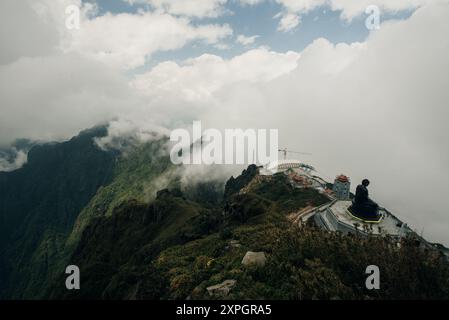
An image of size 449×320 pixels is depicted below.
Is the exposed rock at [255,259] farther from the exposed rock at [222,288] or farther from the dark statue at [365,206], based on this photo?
the dark statue at [365,206]

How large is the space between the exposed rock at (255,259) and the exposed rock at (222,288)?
13.1ft

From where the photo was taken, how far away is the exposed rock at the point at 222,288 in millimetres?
28603

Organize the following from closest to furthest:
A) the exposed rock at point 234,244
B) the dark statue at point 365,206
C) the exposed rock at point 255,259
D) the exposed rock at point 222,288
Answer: the exposed rock at point 222,288 → the exposed rock at point 255,259 → the exposed rock at point 234,244 → the dark statue at point 365,206

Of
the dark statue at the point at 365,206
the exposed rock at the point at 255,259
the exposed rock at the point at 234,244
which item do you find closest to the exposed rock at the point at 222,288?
the exposed rock at the point at 255,259

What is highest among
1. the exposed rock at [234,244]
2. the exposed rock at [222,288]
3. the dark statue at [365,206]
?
the dark statue at [365,206]

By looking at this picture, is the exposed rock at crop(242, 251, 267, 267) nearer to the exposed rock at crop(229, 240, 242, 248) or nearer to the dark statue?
the exposed rock at crop(229, 240, 242, 248)

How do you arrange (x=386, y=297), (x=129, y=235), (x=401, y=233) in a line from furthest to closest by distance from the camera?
(x=129, y=235) < (x=401, y=233) < (x=386, y=297)

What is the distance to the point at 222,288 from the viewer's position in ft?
96.1

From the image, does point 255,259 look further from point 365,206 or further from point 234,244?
point 365,206
